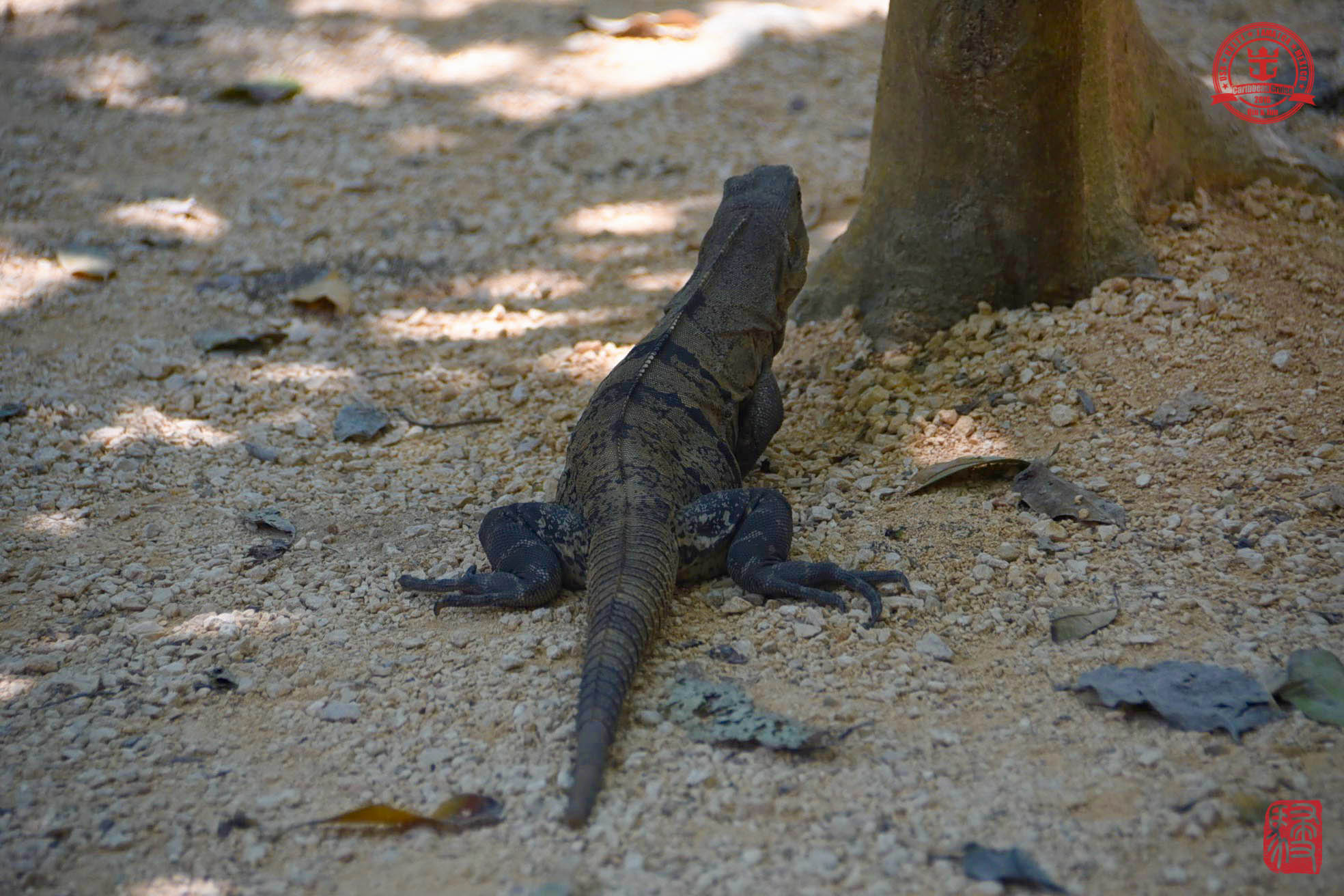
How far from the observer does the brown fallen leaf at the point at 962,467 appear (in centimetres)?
405

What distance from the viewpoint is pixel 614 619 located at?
3.21m

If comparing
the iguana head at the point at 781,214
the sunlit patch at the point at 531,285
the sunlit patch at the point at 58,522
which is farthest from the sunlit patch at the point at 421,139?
the sunlit patch at the point at 58,522

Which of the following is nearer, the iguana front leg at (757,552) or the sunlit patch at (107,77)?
the iguana front leg at (757,552)

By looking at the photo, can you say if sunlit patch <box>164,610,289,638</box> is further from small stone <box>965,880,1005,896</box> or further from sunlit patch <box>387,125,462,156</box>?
sunlit patch <box>387,125,462,156</box>

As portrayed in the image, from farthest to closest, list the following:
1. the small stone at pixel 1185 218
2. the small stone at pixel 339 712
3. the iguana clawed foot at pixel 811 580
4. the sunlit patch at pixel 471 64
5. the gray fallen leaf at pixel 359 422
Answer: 1. the sunlit patch at pixel 471 64
2. the gray fallen leaf at pixel 359 422
3. the small stone at pixel 1185 218
4. the iguana clawed foot at pixel 811 580
5. the small stone at pixel 339 712

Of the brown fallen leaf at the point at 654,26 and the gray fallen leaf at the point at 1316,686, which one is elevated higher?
the brown fallen leaf at the point at 654,26

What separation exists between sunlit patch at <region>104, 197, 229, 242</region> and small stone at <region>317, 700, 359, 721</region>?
189 inches

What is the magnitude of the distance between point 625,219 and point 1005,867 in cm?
538

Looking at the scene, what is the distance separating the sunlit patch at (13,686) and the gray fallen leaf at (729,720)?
6.85ft

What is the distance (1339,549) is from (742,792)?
7.09 feet

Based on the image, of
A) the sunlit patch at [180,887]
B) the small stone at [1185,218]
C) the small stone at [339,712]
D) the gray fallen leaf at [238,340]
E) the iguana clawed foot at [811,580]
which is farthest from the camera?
the gray fallen leaf at [238,340]

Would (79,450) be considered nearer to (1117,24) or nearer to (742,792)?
(742,792)

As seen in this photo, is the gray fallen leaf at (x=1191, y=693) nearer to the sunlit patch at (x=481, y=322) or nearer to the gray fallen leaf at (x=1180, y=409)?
the gray fallen leaf at (x=1180, y=409)

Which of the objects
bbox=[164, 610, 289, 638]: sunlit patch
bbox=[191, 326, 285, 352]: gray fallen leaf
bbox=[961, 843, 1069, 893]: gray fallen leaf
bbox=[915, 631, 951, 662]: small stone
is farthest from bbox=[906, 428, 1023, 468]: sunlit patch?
bbox=[191, 326, 285, 352]: gray fallen leaf
